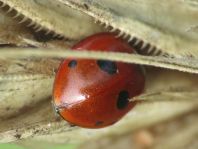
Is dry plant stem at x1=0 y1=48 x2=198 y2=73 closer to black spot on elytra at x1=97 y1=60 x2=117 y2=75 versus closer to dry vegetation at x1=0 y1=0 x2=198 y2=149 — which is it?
dry vegetation at x1=0 y1=0 x2=198 y2=149

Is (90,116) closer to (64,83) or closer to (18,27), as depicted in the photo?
(64,83)

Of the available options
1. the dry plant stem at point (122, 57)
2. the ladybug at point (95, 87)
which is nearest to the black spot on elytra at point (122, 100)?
the ladybug at point (95, 87)

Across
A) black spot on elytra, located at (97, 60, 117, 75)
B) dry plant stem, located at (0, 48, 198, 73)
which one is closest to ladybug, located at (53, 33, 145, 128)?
black spot on elytra, located at (97, 60, 117, 75)

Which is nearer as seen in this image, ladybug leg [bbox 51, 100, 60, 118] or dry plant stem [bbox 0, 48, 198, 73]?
dry plant stem [bbox 0, 48, 198, 73]

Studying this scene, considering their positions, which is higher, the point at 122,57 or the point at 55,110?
the point at 122,57

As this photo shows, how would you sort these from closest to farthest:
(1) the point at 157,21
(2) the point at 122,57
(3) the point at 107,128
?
(2) the point at 122,57, (1) the point at 157,21, (3) the point at 107,128

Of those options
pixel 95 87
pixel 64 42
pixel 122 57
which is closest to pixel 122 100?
pixel 95 87

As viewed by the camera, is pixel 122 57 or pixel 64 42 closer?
pixel 122 57

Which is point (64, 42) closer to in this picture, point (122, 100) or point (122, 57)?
point (122, 100)

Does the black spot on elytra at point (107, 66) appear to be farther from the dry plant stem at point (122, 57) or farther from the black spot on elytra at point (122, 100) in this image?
the dry plant stem at point (122, 57)
